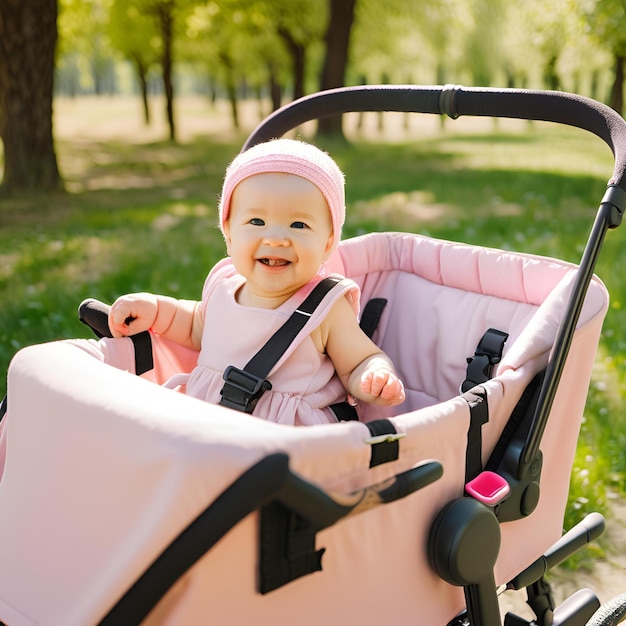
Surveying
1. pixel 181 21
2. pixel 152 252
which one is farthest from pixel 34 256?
pixel 181 21

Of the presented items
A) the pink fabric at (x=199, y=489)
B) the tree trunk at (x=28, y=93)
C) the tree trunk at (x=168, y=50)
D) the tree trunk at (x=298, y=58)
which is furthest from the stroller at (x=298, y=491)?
the tree trunk at (x=298, y=58)

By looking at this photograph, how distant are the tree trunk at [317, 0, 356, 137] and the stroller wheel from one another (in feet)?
42.5

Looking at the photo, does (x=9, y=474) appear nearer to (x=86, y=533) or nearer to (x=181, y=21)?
(x=86, y=533)

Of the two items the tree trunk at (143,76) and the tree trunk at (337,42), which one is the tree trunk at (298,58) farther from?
the tree trunk at (337,42)

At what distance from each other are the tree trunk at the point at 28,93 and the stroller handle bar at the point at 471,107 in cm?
709

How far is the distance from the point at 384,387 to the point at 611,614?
100 centimetres

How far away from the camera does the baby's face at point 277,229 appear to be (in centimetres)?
191

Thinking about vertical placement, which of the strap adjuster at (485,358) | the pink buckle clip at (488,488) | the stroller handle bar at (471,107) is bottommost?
the strap adjuster at (485,358)

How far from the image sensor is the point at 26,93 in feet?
28.8

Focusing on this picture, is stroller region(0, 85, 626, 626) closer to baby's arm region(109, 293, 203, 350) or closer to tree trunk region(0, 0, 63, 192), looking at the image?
baby's arm region(109, 293, 203, 350)

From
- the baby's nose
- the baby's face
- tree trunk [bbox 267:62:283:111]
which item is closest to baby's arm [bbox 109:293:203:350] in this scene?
the baby's face

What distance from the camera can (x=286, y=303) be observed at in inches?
81.0

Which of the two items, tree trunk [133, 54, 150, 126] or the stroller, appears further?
tree trunk [133, 54, 150, 126]

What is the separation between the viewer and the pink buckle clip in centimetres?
158
